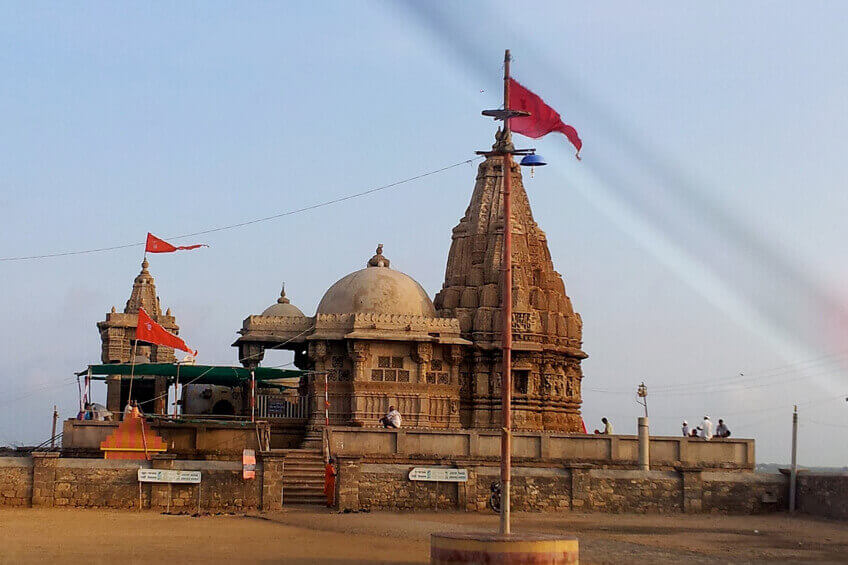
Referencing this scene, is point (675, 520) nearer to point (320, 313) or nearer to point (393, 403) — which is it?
point (393, 403)

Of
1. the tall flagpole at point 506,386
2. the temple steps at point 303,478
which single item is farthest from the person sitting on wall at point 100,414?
the tall flagpole at point 506,386

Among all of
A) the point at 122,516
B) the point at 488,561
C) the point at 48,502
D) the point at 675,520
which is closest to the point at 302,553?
the point at 488,561

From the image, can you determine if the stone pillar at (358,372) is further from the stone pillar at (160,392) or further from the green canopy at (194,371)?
the stone pillar at (160,392)

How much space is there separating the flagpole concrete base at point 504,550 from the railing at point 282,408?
24.8 meters

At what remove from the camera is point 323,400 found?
→ 42.5 meters

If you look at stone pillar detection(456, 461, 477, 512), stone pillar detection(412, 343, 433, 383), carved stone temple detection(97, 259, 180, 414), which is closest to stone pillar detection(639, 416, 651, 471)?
stone pillar detection(456, 461, 477, 512)

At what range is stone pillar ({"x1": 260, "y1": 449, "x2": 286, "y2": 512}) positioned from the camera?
29.7 metres

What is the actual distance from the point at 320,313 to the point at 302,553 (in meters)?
23.4

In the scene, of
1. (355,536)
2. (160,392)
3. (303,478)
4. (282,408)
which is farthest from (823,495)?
(160,392)

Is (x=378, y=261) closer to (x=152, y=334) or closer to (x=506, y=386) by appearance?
(x=152, y=334)

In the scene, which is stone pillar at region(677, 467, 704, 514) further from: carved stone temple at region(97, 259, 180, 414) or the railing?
carved stone temple at region(97, 259, 180, 414)

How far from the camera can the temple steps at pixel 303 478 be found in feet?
107

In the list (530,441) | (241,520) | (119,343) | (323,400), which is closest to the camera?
(241,520)

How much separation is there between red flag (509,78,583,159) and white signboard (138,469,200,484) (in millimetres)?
12922
